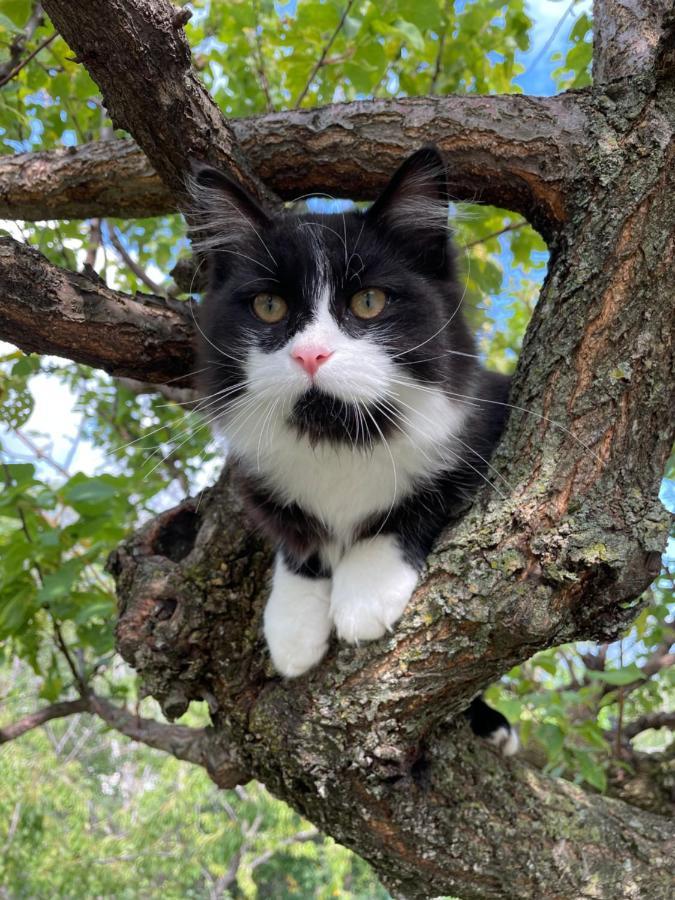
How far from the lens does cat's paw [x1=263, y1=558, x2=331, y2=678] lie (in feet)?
5.26

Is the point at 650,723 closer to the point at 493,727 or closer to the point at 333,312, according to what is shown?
the point at 493,727

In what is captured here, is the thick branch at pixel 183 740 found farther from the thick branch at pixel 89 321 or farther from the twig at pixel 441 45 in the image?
the twig at pixel 441 45

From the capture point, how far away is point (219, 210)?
169 cm

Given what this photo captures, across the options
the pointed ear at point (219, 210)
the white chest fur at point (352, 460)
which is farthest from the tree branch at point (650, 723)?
the pointed ear at point (219, 210)

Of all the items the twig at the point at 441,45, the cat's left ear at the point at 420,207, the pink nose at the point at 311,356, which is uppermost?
the twig at the point at 441,45

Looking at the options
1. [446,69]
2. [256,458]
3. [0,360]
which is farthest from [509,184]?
[0,360]

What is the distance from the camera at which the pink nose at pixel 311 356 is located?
1.35 meters

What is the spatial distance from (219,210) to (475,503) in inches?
37.9

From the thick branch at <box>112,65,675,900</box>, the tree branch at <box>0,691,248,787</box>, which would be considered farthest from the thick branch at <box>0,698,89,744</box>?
the thick branch at <box>112,65,675,900</box>

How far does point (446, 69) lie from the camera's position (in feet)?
8.97

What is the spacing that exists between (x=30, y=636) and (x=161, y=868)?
17.6ft

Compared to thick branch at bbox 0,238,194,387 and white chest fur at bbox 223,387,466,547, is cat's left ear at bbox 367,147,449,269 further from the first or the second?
thick branch at bbox 0,238,194,387

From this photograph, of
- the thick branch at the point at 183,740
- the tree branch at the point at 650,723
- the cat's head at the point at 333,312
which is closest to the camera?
the cat's head at the point at 333,312

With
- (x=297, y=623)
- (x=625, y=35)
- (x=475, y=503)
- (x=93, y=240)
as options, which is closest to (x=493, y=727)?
(x=297, y=623)
